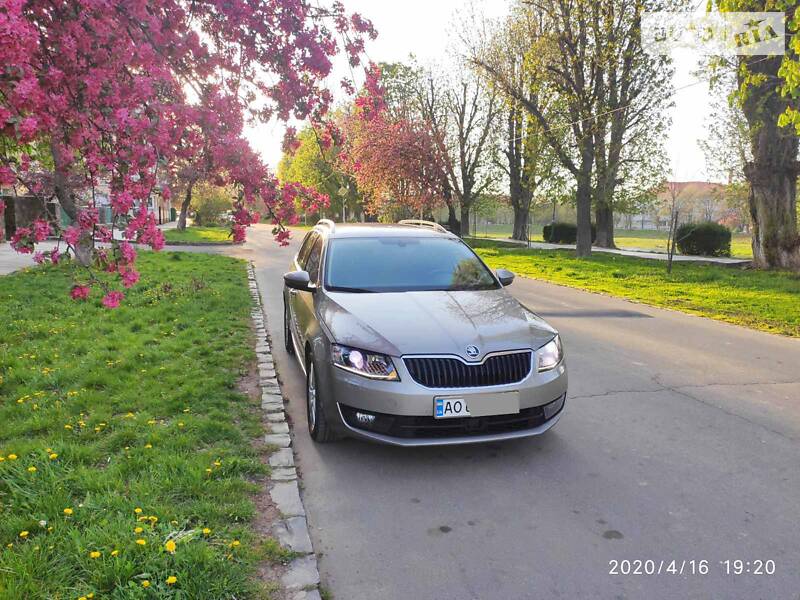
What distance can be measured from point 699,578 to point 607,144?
916 inches

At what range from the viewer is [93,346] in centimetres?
736

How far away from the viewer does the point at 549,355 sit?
4.32m

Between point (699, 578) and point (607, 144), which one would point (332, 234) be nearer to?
point (699, 578)

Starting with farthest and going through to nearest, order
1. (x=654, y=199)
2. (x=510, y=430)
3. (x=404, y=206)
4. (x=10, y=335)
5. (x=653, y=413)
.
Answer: (x=404, y=206)
(x=654, y=199)
(x=10, y=335)
(x=653, y=413)
(x=510, y=430)

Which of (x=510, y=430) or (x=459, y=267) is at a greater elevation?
(x=459, y=267)

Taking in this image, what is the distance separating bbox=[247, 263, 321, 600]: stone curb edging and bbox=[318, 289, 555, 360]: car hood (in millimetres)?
944

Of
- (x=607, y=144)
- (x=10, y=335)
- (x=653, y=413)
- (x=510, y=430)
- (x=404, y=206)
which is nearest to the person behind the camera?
(x=510, y=430)

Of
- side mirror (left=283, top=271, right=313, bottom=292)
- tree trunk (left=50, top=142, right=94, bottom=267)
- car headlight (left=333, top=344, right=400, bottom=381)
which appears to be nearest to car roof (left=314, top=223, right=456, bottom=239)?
side mirror (left=283, top=271, right=313, bottom=292)

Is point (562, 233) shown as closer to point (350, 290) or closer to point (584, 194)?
point (584, 194)

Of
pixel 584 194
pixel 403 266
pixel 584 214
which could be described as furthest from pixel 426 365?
pixel 584 214

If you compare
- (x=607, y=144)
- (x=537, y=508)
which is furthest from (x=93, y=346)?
(x=607, y=144)

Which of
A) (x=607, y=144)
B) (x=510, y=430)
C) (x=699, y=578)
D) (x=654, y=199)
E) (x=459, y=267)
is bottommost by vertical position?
(x=699, y=578)

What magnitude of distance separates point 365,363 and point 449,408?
633mm

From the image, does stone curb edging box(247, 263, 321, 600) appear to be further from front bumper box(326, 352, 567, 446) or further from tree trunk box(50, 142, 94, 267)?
tree trunk box(50, 142, 94, 267)
